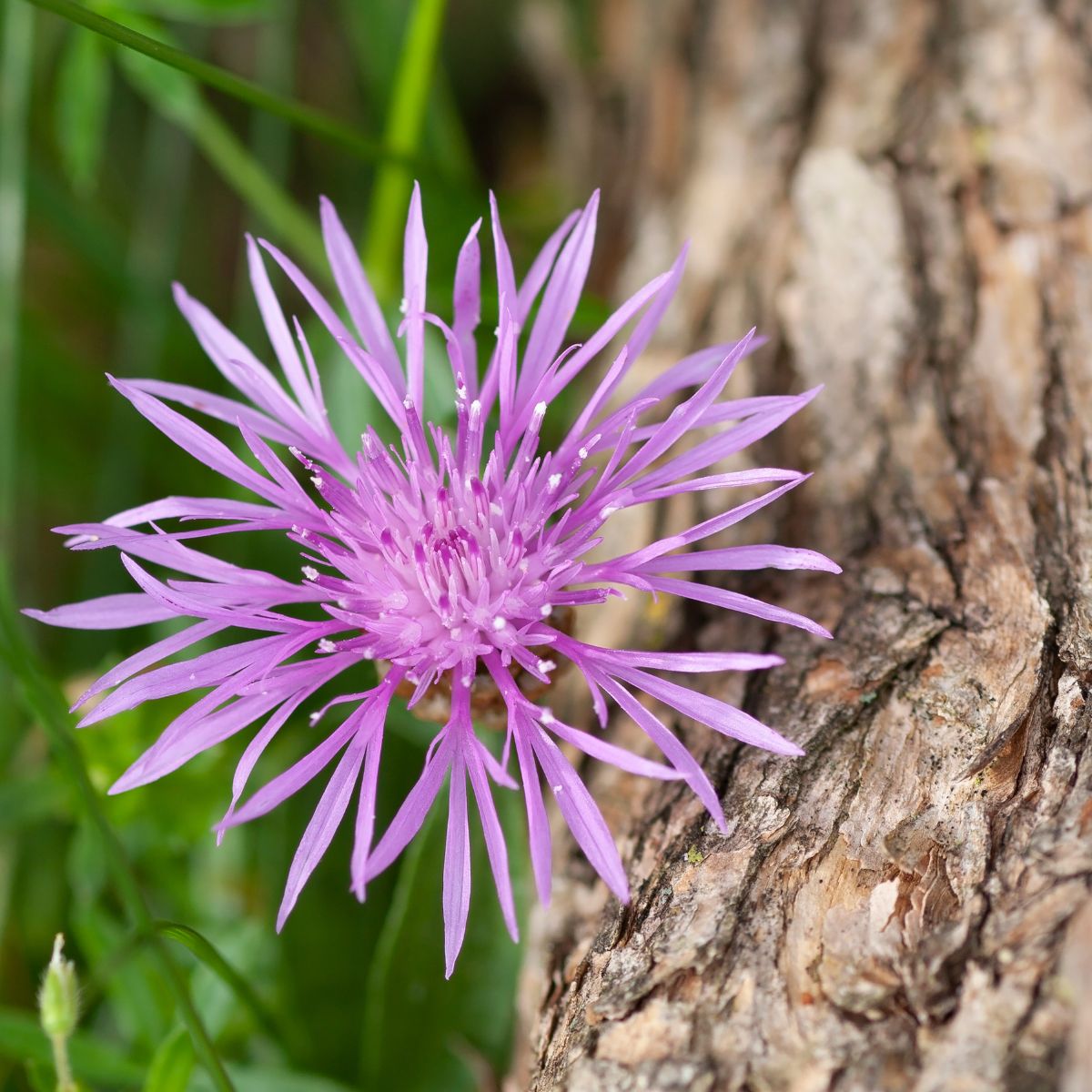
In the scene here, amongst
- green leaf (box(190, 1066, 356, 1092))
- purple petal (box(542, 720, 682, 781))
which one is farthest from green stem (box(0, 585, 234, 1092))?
purple petal (box(542, 720, 682, 781))

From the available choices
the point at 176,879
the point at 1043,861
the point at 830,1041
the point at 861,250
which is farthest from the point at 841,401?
the point at 176,879

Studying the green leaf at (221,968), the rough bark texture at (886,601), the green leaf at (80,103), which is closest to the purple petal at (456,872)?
the rough bark texture at (886,601)

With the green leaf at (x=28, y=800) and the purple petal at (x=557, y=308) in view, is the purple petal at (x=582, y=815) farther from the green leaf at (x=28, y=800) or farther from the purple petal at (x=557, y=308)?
the green leaf at (x=28, y=800)

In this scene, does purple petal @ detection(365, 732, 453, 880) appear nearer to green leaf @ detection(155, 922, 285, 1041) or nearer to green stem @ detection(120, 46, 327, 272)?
green leaf @ detection(155, 922, 285, 1041)

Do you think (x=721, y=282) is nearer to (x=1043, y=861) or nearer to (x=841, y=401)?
(x=841, y=401)

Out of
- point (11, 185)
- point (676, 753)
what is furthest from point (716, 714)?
point (11, 185)

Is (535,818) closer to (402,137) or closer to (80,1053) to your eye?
(80,1053)
